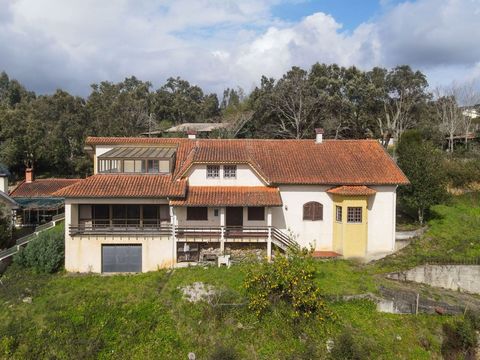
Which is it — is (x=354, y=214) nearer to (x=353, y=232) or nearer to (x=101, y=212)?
(x=353, y=232)

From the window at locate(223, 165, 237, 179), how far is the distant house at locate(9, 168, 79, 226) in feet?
49.0

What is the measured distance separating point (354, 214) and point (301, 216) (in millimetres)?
3260

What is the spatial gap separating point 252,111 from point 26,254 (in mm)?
33268

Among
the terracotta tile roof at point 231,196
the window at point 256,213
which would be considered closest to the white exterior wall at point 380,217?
the terracotta tile roof at point 231,196

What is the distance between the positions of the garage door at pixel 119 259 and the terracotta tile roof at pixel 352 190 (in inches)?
501

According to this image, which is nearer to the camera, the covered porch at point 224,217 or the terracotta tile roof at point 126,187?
the terracotta tile roof at point 126,187

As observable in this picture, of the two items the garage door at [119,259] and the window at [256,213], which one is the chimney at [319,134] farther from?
the garage door at [119,259]

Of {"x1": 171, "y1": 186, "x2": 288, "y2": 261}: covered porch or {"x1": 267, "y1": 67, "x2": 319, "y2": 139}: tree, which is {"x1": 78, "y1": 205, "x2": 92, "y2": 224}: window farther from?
{"x1": 267, "y1": 67, "x2": 319, "y2": 139}: tree

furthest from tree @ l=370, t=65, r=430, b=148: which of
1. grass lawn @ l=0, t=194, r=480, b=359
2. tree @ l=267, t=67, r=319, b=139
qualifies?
grass lawn @ l=0, t=194, r=480, b=359

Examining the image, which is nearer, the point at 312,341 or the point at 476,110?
the point at 312,341

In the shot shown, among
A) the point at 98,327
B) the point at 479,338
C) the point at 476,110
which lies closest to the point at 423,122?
the point at 476,110

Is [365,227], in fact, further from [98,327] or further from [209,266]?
[98,327]

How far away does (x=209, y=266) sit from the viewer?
Answer: 75.0 ft

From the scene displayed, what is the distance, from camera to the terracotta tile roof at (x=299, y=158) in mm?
24828
